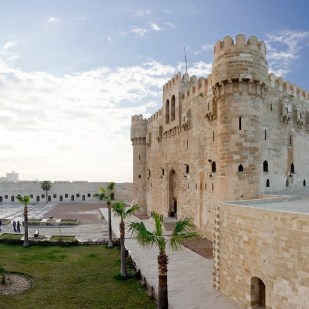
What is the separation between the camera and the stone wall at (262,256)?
1066 centimetres

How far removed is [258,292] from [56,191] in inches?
2500

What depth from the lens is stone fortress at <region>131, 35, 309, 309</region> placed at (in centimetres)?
1161

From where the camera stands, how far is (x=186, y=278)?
1720 cm

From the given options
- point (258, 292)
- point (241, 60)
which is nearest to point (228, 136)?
point (241, 60)

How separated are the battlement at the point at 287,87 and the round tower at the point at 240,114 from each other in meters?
3.91

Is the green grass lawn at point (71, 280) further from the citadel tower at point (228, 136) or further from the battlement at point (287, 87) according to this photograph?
the battlement at point (287, 87)

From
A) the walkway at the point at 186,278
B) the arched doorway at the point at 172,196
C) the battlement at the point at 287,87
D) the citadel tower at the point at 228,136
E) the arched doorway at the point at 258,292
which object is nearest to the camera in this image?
the arched doorway at the point at 258,292

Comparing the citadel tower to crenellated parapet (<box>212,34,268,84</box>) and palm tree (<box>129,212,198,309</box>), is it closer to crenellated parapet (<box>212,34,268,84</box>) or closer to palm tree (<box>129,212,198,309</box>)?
crenellated parapet (<box>212,34,268,84</box>)

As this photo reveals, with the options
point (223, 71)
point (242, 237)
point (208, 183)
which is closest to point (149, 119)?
point (208, 183)

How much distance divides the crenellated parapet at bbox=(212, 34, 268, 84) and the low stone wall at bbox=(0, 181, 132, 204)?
4946 cm

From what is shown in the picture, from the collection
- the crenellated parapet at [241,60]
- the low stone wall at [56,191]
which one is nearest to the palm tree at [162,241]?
the crenellated parapet at [241,60]

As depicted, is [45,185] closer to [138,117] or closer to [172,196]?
[138,117]

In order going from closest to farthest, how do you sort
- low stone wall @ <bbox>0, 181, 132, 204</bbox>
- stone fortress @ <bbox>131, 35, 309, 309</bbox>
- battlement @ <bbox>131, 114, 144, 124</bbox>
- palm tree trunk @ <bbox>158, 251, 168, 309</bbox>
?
palm tree trunk @ <bbox>158, 251, 168, 309</bbox>
stone fortress @ <bbox>131, 35, 309, 309</bbox>
battlement @ <bbox>131, 114, 144, 124</bbox>
low stone wall @ <bbox>0, 181, 132, 204</bbox>

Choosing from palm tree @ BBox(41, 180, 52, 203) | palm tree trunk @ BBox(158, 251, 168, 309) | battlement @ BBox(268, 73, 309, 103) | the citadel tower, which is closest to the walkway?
palm tree trunk @ BBox(158, 251, 168, 309)
